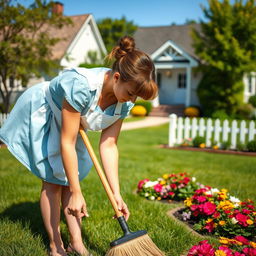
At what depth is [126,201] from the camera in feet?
11.8

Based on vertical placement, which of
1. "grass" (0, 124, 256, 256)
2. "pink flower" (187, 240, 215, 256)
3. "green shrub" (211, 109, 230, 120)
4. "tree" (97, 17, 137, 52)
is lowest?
"green shrub" (211, 109, 230, 120)

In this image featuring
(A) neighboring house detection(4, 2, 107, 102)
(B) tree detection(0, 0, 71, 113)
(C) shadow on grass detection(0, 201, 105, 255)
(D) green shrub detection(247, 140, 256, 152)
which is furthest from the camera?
(A) neighboring house detection(4, 2, 107, 102)

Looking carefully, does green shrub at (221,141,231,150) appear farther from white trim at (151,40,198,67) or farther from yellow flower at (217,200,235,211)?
white trim at (151,40,198,67)

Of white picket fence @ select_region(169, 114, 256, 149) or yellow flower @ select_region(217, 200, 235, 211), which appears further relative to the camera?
white picket fence @ select_region(169, 114, 256, 149)

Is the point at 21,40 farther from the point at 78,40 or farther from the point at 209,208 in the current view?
the point at 78,40

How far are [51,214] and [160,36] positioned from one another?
24314 mm

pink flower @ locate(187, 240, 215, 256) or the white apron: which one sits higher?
the white apron

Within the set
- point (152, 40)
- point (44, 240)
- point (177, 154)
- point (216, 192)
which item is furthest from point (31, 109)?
point (152, 40)

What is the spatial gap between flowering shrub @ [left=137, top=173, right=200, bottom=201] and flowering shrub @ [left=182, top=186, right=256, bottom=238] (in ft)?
1.99

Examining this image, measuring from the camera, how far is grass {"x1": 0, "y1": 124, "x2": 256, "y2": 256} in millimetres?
2518

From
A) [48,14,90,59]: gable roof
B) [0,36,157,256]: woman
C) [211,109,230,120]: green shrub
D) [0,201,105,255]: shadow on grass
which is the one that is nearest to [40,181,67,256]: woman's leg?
[0,36,157,256]: woman

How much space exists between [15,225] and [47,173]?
82cm

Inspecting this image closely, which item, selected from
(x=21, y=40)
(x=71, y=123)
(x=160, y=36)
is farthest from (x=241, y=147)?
(x=160, y=36)

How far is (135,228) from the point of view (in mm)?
2818
